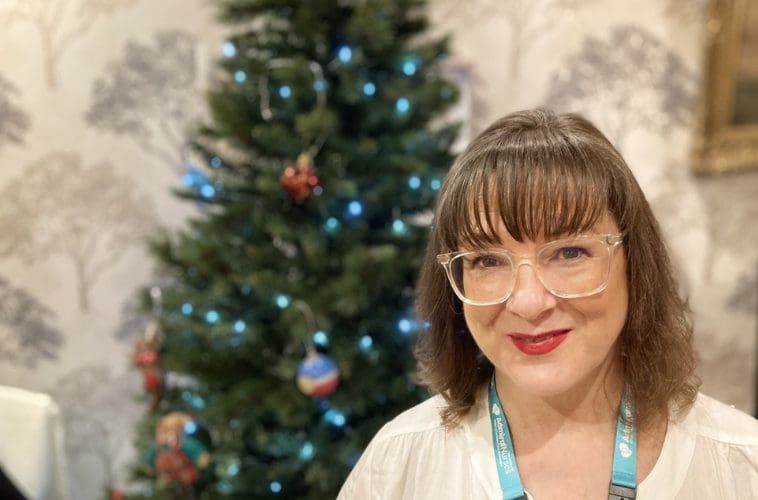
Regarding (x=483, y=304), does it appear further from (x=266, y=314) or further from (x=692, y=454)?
(x=266, y=314)

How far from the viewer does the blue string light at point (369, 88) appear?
4.87ft

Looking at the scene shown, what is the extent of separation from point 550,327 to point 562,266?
9 cm

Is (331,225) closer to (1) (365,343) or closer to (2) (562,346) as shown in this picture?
(1) (365,343)

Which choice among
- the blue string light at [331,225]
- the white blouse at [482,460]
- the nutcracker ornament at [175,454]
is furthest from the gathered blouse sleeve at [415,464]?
the nutcracker ornament at [175,454]

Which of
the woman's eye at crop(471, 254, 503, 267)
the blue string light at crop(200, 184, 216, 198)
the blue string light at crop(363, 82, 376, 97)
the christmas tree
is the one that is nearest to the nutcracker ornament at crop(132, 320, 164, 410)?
the christmas tree

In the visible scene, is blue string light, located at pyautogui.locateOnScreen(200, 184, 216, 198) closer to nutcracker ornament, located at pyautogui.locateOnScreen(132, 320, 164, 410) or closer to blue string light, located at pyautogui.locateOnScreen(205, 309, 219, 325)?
blue string light, located at pyautogui.locateOnScreen(205, 309, 219, 325)

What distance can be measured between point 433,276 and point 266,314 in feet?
2.20

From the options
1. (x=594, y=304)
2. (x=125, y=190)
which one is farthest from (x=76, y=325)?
(x=594, y=304)

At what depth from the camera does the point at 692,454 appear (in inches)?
34.7

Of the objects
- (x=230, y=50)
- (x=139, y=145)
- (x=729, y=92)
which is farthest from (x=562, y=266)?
(x=729, y=92)

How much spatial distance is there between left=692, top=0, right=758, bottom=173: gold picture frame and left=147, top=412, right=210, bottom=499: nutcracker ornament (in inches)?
83.1

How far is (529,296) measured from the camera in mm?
→ 826

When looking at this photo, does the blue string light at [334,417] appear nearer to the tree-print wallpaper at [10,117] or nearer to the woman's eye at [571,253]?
the woman's eye at [571,253]

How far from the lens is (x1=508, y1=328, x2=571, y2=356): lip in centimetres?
85
